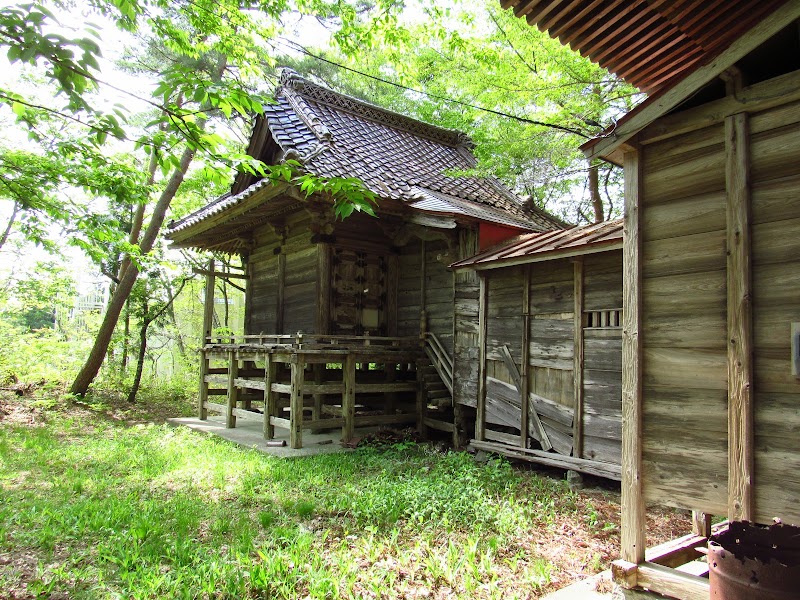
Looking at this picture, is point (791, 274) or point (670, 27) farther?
point (670, 27)

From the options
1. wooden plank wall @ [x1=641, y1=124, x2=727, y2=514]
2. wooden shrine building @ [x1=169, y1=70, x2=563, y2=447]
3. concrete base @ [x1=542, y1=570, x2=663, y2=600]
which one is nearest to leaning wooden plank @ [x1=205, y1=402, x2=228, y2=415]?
wooden shrine building @ [x1=169, y1=70, x2=563, y2=447]

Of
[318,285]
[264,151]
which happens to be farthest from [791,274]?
[264,151]

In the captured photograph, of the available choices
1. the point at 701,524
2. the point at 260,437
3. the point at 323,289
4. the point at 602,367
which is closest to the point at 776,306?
the point at 701,524

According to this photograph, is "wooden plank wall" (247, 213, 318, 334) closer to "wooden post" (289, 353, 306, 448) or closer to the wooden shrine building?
the wooden shrine building

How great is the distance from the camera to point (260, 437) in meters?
10.7

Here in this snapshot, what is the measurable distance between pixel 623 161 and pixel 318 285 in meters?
7.89

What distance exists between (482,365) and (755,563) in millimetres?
6430

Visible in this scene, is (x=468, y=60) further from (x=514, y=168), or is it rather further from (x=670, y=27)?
(x=670, y=27)

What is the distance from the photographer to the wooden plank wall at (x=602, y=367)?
22.8ft

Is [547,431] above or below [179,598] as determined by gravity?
above

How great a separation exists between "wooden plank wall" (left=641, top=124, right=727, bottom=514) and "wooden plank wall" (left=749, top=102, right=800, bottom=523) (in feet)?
0.64

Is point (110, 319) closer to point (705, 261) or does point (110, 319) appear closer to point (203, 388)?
point (203, 388)

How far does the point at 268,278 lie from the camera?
523 inches

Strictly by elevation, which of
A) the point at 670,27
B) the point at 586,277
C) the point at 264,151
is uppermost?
the point at 264,151
